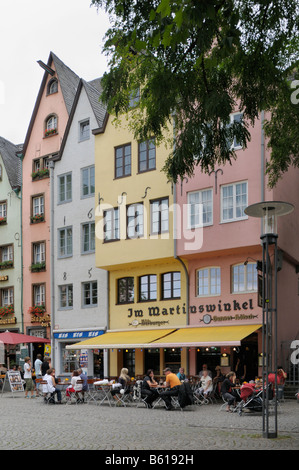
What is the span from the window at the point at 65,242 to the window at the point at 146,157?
6.59m

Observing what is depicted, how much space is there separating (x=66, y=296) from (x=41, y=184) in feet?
23.8

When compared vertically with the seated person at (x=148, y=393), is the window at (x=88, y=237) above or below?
above

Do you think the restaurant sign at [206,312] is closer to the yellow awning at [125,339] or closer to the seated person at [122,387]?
the yellow awning at [125,339]

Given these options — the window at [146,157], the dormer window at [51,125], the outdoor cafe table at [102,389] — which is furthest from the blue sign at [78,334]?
the dormer window at [51,125]

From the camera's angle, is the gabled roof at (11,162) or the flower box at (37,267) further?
the gabled roof at (11,162)

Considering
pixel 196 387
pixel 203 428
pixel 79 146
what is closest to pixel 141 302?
pixel 196 387

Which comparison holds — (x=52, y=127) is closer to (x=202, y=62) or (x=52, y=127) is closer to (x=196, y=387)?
(x=196, y=387)

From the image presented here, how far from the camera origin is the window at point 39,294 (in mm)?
38816

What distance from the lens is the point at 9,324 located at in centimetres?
4019

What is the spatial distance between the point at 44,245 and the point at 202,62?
29.1 metres

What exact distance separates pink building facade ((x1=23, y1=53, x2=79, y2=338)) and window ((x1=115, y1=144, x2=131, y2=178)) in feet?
19.9

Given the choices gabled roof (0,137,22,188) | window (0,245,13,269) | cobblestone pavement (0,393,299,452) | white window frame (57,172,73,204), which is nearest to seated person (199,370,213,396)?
cobblestone pavement (0,393,299,452)
